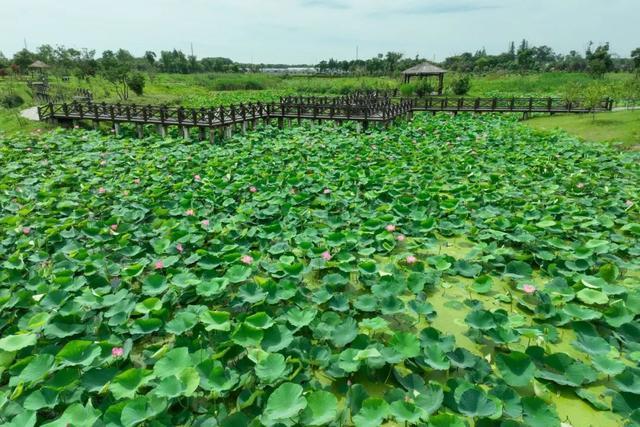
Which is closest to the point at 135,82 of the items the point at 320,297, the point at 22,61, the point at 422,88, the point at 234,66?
the point at 422,88

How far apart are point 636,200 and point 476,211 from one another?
7.78 ft

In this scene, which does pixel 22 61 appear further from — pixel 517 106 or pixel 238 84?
pixel 517 106

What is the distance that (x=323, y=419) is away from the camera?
6.73 ft

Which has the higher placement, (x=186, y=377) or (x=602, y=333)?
(x=186, y=377)

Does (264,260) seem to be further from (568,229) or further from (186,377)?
(568,229)

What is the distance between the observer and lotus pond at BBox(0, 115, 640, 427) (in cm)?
231

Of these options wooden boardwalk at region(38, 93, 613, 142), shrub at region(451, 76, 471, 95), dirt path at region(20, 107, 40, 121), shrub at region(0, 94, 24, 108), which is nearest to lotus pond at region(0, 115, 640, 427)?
wooden boardwalk at region(38, 93, 613, 142)

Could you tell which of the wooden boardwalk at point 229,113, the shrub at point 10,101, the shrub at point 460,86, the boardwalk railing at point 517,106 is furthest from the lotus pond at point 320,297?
the shrub at point 460,86

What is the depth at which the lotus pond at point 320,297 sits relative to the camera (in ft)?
7.57

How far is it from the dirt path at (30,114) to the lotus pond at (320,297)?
981 centimetres

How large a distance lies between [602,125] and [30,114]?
20.6 m

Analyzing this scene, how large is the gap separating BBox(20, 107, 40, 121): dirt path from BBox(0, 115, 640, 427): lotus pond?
981 cm

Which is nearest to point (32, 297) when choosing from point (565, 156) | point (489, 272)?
point (489, 272)

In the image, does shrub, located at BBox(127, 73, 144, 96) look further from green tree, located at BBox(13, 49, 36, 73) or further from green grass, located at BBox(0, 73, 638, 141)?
green tree, located at BBox(13, 49, 36, 73)
